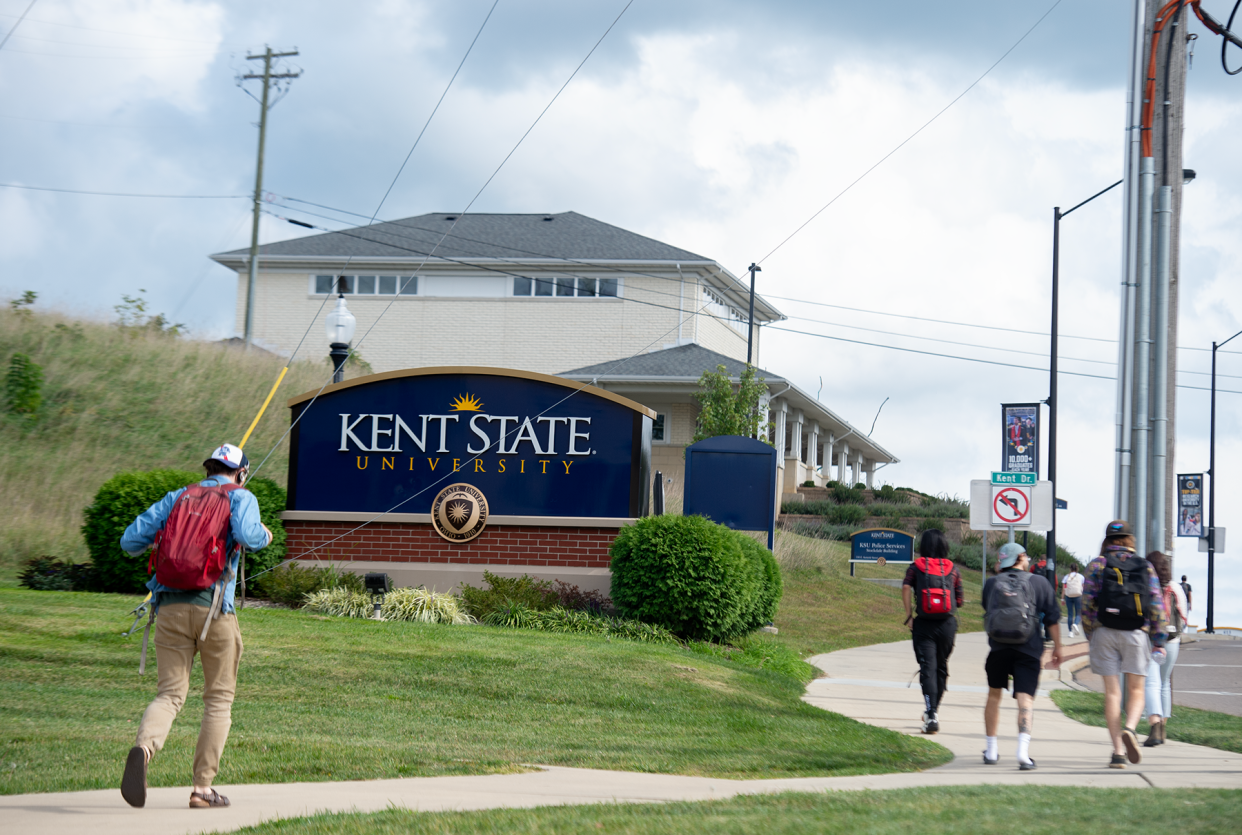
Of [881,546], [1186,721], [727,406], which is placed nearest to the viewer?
[1186,721]

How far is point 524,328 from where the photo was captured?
3719cm

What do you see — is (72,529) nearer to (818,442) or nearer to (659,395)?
(659,395)

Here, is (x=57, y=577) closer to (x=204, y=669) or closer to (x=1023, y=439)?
(x=204, y=669)

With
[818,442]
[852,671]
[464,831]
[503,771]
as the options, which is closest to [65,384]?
[852,671]

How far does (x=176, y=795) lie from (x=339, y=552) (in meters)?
10.3

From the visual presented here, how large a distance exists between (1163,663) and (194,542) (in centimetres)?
901

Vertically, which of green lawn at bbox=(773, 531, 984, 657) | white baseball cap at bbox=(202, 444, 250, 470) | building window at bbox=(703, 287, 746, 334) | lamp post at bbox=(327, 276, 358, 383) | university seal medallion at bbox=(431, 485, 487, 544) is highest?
building window at bbox=(703, 287, 746, 334)

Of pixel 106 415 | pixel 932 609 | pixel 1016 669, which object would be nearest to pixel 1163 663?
pixel 932 609

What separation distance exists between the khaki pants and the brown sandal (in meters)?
0.05

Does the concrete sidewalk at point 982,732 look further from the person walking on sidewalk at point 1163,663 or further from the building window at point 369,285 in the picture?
the building window at point 369,285

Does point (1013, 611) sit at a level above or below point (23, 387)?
below

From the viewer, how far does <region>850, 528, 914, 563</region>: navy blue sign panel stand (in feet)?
102

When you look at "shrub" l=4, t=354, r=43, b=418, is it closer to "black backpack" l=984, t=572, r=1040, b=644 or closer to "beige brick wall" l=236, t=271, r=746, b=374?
"beige brick wall" l=236, t=271, r=746, b=374

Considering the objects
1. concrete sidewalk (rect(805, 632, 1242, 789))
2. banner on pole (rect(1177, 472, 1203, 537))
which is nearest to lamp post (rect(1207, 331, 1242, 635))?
banner on pole (rect(1177, 472, 1203, 537))
